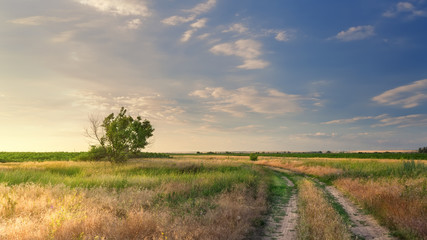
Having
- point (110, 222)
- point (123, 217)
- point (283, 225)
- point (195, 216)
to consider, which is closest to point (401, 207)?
point (283, 225)

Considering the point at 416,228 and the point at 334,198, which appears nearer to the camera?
the point at 416,228

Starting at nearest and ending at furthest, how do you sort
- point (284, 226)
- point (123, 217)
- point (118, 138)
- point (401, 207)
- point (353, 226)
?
point (123, 217) → point (284, 226) → point (353, 226) → point (401, 207) → point (118, 138)

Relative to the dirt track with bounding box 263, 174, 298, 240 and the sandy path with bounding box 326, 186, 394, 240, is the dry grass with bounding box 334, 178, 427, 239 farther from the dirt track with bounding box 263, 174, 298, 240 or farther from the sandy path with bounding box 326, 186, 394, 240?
the dirt track with bounding box 263, 174, 298, 240

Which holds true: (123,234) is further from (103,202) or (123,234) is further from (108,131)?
(108,131)

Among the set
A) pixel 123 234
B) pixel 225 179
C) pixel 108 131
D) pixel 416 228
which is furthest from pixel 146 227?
pixel 108 131

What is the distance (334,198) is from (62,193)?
48.2 feet

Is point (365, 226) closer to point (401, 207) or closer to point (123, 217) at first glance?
point (401, 207)

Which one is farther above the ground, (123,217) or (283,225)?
(123,217)

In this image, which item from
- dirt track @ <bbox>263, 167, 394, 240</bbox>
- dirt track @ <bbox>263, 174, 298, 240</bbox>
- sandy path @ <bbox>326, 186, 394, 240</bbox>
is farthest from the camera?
sandy path @ <bbox>326, 186, 394, 240</bbox>

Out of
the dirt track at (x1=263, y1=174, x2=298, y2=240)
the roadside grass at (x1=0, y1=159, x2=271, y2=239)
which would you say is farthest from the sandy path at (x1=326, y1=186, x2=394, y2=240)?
the roadside grass at (x1=0, y1=159, x2=271, y2=239)

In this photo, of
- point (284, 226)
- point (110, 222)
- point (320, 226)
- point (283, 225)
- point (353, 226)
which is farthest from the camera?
point (353, 226)

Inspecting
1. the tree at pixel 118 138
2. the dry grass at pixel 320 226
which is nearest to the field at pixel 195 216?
the dry grass at pixel 320 226

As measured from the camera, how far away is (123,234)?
22.5ft

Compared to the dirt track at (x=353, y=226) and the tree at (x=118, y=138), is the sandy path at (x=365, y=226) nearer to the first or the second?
the dirt track at (x=353, y=226)
